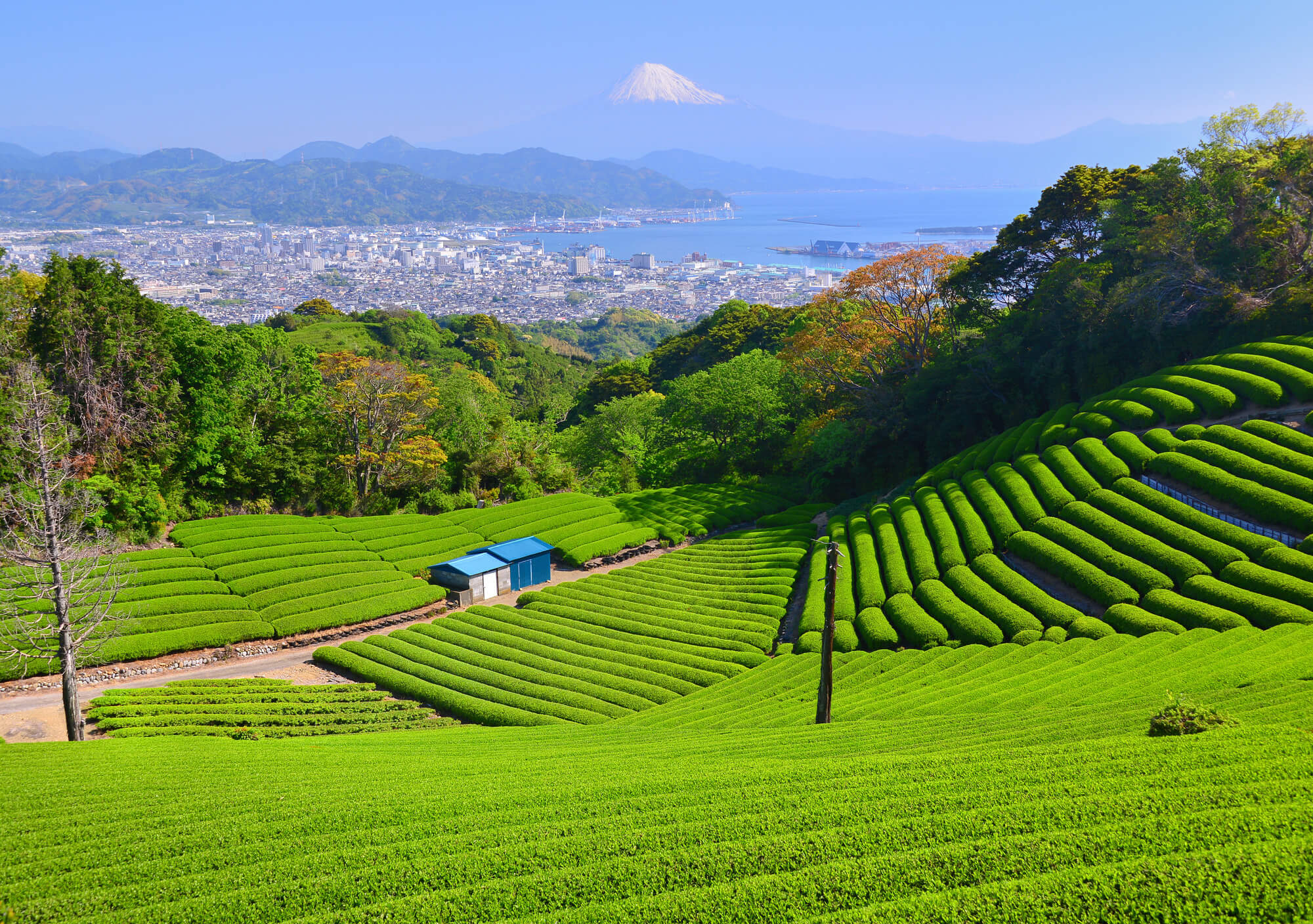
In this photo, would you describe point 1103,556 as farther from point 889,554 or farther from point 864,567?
point 864,567

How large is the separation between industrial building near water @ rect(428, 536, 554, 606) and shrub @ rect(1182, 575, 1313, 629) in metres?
25.3

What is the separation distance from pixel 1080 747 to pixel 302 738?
19.2 metres

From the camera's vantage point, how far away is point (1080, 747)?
13.1 metres

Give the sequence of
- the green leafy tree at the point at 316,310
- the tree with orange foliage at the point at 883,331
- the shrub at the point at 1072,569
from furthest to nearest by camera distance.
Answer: the green leafy tree at the point at 316,310, the tree with orange foliage at the point at 883,331, the shrub at the point at 1072,569

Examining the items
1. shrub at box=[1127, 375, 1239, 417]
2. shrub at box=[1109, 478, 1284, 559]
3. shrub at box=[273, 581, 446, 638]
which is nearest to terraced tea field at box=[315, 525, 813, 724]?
shrub at box=[273, 581, 446, 638]

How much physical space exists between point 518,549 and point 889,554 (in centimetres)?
1687

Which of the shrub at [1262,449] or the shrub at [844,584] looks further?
the shrub at [844,584]

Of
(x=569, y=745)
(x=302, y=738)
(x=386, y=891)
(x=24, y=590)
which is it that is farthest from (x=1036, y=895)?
(x=24, y=590)

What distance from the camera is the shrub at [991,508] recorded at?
3008 centimetres

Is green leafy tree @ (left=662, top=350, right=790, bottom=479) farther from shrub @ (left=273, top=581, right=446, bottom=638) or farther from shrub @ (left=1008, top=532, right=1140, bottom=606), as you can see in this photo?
shrub @ (left=1008, top=532, right=1140, bottom=606)

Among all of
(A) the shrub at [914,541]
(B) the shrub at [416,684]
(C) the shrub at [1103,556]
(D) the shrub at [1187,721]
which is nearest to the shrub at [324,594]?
(B) the shrub at [416,684]

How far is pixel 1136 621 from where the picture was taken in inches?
890

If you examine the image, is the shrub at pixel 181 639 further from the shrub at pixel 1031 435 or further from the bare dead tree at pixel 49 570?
the shrub at pixel 1031 435

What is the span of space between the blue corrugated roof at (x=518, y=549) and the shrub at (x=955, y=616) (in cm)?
1740
